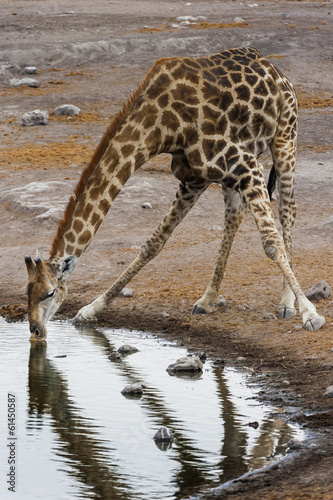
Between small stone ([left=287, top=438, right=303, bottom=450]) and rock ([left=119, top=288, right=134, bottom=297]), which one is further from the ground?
small stone ([left=287, top=438, right=303, bottom=450])

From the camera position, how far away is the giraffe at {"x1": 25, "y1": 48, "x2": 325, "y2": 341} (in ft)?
25.5

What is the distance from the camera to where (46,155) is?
656 inches

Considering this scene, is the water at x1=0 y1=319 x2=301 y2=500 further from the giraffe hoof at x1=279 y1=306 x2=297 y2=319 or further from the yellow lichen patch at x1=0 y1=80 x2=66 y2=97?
the yellow lichen patch at x1=0 y1=80 x2=66 y2=97

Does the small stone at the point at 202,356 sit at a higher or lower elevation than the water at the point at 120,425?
lower

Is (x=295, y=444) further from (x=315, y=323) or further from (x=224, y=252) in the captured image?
(x=224, y=252)

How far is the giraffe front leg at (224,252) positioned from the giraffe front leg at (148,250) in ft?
1.32

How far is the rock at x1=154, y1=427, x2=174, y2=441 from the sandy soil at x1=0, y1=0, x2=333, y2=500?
87cm

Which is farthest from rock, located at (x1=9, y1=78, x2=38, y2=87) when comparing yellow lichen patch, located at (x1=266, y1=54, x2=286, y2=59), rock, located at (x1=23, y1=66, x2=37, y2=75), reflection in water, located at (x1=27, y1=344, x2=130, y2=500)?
reflection in water, located at (x1=27, y1=344, x2=130, y2=500)

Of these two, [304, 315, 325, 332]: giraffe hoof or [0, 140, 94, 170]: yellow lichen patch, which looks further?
[0, 140, 94, 170]: yellow lichen patch

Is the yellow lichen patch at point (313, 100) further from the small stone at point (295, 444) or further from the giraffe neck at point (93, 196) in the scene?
the small stone at point (295, 444)

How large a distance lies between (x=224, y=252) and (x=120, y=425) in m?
3.58

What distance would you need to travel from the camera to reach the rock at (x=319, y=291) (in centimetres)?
900

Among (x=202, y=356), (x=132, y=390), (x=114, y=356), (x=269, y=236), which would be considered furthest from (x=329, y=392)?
(x=114, y=356)

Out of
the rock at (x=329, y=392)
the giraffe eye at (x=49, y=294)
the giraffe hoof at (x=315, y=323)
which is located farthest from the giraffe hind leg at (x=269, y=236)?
the giraffe eye at (x=49, y=294)
